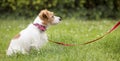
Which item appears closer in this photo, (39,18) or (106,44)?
(39,18)

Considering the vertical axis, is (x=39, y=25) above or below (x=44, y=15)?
below

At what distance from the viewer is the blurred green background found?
14.0 m

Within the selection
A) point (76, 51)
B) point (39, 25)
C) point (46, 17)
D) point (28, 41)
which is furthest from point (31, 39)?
point (76, 51)

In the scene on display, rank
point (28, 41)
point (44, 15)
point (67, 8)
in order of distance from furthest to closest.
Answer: point (67, 8) → point (44, 15) → point (28, 41)

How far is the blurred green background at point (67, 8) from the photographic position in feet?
46.1

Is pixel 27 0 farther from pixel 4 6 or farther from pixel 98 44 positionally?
pixel 98 44

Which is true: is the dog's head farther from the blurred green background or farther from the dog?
the blurred green background

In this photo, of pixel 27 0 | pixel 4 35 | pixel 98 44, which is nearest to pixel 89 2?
pixel 27 0

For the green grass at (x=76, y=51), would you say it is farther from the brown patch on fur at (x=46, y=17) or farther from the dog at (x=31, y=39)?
the brown patch on fur at (x=46, y=17)

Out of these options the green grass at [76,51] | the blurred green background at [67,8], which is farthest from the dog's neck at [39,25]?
the blurred green background at [67,8]

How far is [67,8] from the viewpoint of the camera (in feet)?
47.6

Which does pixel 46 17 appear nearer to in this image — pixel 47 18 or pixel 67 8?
pixel 47 18

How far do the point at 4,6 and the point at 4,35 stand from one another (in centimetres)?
475

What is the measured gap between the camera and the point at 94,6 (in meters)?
14.7
